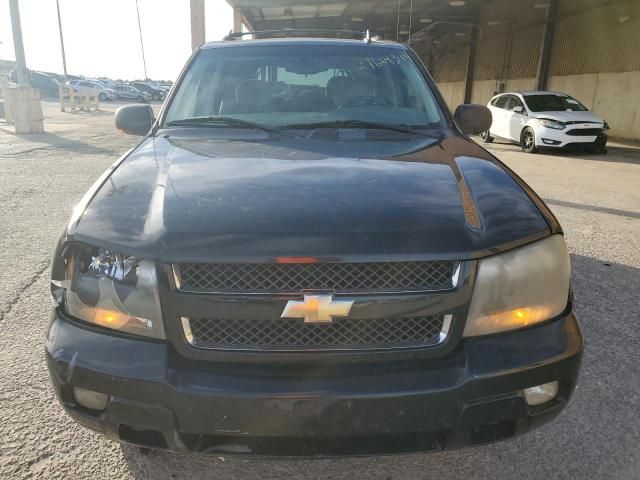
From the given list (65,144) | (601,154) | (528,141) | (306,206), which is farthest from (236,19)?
(306,206)

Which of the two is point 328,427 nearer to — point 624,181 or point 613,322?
point 613,322

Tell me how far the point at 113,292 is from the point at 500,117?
1467 cm

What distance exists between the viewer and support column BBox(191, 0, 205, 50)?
1131 cm

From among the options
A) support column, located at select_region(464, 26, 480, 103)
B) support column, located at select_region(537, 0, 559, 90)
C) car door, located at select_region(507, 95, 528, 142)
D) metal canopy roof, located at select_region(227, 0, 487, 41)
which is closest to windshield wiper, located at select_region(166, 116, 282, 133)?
car door, located at select_region(507, 95, 528, 142)

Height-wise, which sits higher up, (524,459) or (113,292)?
(113,292)

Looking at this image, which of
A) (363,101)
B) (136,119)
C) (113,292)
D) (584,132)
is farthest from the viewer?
(584,132)

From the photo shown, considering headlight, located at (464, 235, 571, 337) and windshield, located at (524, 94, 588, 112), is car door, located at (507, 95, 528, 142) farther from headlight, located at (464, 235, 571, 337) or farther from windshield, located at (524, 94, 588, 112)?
headlight, located at (464, 235, 571, 337)

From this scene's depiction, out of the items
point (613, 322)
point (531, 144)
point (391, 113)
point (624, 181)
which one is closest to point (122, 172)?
point (391, 113)

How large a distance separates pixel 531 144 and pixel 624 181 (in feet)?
14.8

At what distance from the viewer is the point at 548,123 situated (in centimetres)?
1236

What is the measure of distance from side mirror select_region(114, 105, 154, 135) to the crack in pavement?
1.40 m

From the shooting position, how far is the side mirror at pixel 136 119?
3.01 m

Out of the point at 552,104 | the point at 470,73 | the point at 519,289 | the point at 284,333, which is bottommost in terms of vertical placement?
the point at 552,104

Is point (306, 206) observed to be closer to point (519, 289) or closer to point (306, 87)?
point (519, 289)
